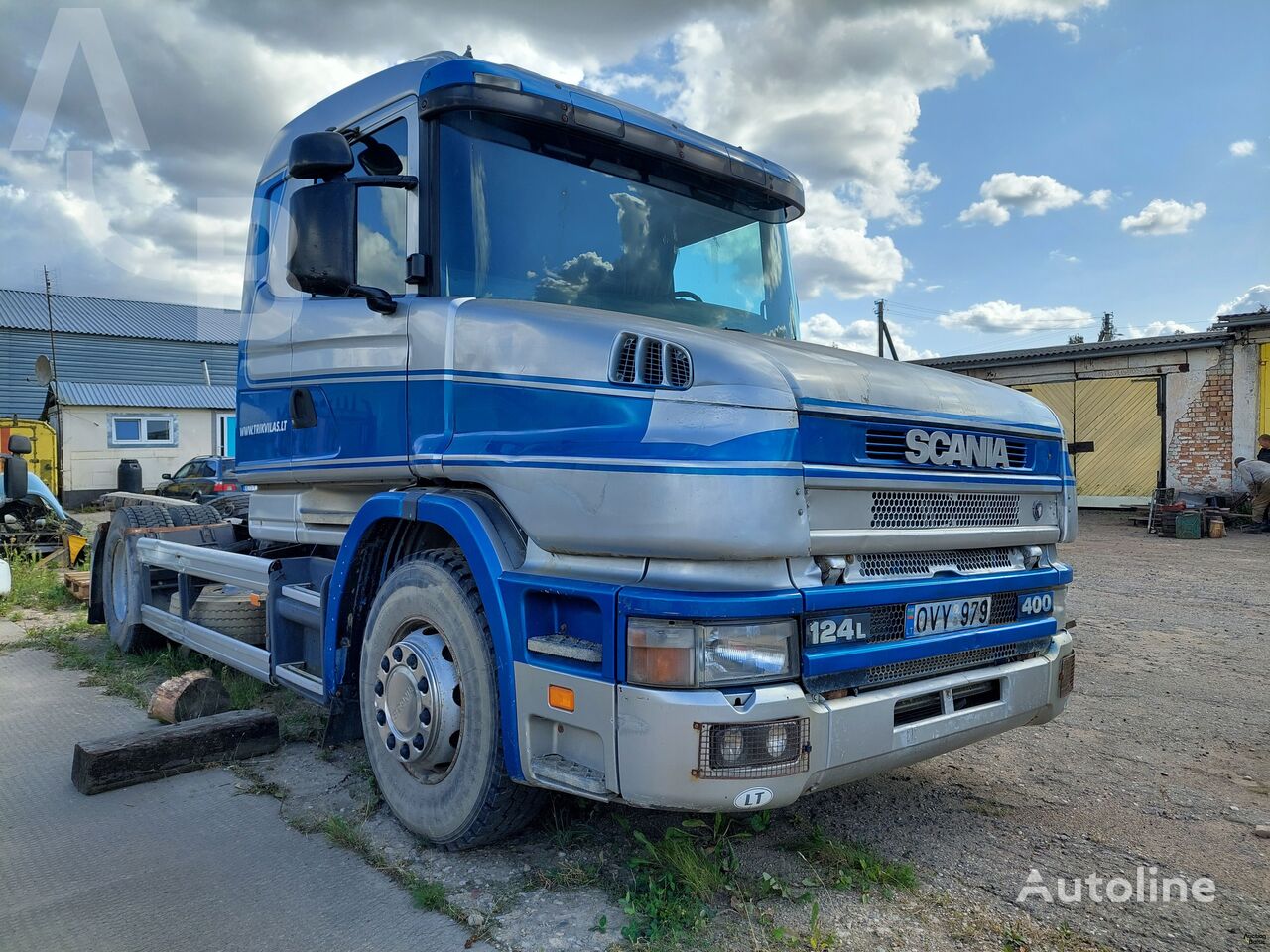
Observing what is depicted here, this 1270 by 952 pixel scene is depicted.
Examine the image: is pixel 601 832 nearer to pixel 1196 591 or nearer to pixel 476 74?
pixel 476 74

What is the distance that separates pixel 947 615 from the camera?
10.3 feet

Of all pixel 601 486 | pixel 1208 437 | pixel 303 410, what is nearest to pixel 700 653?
pixel 601 486

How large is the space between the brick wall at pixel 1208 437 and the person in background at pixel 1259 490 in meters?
1.34

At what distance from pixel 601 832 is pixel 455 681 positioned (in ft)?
2.76

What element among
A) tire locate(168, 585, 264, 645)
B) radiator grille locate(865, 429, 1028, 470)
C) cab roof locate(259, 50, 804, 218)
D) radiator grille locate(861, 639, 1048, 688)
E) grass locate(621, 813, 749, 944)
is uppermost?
cab roof locate(259, 50, 804, 218)

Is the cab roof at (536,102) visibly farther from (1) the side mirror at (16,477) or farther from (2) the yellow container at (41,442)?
(2) the yellow container at (41,442)

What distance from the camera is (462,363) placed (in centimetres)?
326

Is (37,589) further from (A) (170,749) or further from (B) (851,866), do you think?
(B) (851,866)

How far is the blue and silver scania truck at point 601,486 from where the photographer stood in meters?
2.61

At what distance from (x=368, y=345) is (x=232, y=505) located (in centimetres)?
416

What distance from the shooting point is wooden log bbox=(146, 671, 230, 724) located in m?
4.86

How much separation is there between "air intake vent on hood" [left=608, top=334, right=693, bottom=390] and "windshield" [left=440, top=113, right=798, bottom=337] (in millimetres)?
765

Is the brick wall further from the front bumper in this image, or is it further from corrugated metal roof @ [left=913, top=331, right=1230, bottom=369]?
the front bumper

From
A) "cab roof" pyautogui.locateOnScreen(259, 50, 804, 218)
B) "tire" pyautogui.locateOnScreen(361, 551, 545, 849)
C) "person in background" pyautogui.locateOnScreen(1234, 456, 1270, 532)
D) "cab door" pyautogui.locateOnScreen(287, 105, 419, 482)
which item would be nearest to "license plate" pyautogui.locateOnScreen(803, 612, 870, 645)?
"tire" pyautogui.locateOnScreen(361, 551, 545, 849)
